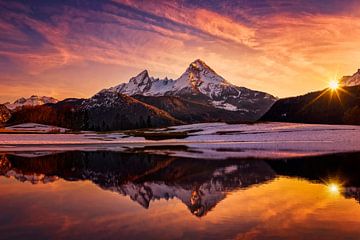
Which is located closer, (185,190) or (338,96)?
(185,190)

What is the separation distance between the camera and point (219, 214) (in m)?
14.6

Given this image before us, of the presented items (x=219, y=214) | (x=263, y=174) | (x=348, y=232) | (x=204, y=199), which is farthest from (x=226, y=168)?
(x=348, y=232)

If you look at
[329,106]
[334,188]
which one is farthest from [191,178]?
[329,106]

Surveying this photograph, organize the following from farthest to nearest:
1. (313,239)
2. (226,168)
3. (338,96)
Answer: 1. (338,96)
2. (226,168)
3. (313,239)

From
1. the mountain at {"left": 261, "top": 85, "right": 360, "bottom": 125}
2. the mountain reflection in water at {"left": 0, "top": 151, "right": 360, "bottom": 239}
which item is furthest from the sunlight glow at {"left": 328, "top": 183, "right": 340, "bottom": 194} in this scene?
the mountain at {"left": 261, "top": 85, "right": 360, "bottom": 125}

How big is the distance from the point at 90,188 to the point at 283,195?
11212 millimetres

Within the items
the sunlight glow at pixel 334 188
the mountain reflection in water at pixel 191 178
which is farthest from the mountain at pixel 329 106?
the sunlight glow at pixel 334 188

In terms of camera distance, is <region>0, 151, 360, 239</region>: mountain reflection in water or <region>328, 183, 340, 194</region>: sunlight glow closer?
<region>0, 151, 360, 239</region>: mountain reflection in water

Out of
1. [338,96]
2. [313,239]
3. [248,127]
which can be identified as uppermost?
[338,96]

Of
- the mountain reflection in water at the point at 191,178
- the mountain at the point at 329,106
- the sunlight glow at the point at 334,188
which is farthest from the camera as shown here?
the mountain at the point at 329,106

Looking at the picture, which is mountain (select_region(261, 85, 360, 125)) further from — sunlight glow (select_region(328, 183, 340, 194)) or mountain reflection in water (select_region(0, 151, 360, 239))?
sunlight glow (select_region(328, 183, 340, 194))

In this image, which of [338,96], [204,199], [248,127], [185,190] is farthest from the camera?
[338,96]

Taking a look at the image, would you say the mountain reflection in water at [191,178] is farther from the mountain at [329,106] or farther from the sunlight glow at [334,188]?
the mountain at [329,106]

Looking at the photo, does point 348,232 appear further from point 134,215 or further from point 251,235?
point 134,215
